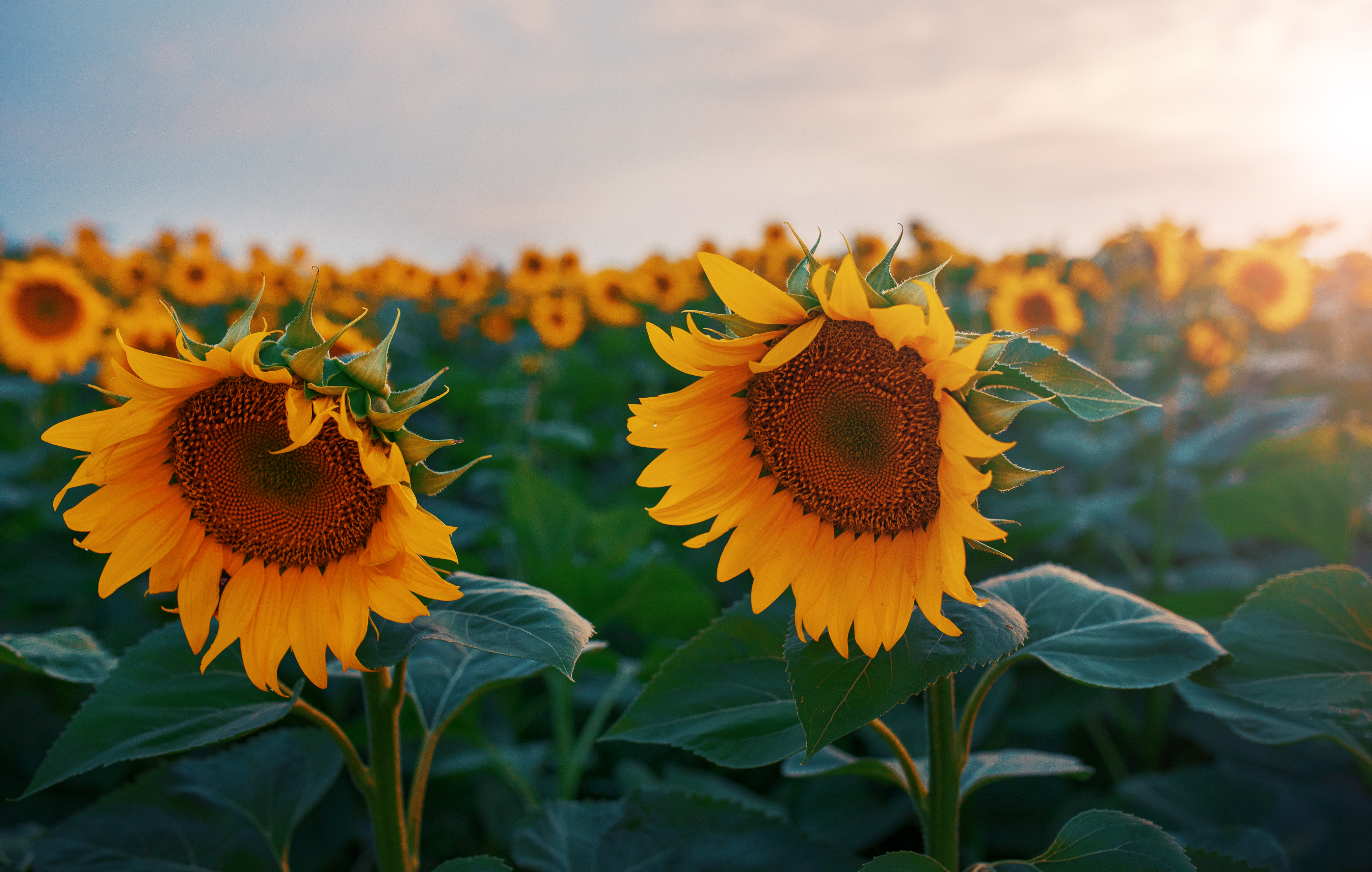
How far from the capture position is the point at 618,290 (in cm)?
935

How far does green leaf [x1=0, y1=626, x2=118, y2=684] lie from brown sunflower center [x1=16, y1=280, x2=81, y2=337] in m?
5.15

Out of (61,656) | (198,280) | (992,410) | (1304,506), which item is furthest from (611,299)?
(992,410)

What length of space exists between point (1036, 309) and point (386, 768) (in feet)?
20.7

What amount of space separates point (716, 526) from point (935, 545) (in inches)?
13.0

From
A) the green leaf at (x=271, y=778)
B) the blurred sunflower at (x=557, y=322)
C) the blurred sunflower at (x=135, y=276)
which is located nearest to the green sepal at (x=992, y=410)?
the green leaf at (x=271, y=778)

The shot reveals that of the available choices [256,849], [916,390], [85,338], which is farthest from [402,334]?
[916,390]

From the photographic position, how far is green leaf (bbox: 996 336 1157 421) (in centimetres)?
107

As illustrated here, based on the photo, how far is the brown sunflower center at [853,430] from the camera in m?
1.19

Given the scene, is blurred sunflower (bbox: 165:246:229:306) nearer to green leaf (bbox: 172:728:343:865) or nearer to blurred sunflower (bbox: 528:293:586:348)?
blurred sunflower (bbox: 528:293:586:348)

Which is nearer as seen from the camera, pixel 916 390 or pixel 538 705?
pixel 916 390

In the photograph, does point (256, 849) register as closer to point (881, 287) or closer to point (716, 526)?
point (716, 526)

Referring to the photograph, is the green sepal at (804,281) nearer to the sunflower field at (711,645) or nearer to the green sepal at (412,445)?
the sunflower field at (711,645)

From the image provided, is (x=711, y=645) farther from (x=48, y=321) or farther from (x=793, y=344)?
(x=48, y=321)

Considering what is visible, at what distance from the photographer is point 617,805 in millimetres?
1637
